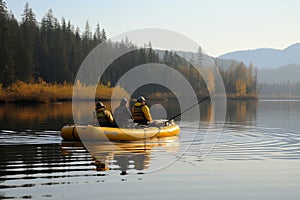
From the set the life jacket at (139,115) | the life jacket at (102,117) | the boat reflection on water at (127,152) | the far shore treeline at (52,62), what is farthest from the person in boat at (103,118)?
the far shore treeline at (52,62)

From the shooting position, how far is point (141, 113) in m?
22.6

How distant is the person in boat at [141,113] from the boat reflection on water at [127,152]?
1019 millimetres

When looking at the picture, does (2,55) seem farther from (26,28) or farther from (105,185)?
(105,185)

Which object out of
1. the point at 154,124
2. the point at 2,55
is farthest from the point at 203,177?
the point at 2,55

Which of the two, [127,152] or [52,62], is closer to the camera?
[127,152]

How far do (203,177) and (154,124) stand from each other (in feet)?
34.7

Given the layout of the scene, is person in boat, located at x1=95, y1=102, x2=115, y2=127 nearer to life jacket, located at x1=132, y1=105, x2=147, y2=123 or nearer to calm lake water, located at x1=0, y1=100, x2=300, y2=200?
calm lake water, located at x1=0, y1=100, x2=300, y2=200

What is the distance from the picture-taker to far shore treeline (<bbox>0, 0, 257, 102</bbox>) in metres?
67.9

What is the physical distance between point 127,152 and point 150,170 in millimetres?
3760

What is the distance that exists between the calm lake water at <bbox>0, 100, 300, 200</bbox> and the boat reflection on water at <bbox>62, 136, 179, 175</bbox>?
0.03 meters

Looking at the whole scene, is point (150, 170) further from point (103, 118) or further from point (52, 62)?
point (52, 62)

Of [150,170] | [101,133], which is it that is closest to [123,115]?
[101,133]

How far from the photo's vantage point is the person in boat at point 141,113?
22.5m

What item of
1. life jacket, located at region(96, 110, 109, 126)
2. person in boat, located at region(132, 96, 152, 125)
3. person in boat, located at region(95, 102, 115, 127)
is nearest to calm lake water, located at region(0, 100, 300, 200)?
person in boat, located at region(132, 96, 152, 125)
